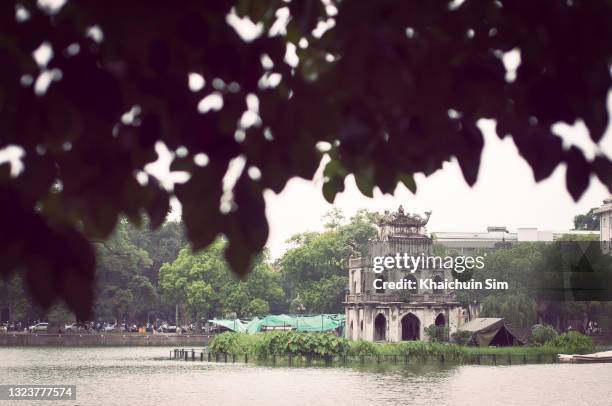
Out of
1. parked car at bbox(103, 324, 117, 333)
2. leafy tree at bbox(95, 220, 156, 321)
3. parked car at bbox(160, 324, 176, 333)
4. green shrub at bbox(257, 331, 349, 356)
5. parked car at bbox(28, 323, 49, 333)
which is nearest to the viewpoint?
green shrub at bbox(257, 331, 349, 356)

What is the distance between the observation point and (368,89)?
293 centimetres

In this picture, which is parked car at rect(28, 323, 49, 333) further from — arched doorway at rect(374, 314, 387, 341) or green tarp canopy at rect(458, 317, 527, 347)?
green tarp canopy at rect(458, 317, 527, 347)

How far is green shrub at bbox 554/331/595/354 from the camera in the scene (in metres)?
49.9

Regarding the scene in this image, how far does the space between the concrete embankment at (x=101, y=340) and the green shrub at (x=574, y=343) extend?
3128 centimetres

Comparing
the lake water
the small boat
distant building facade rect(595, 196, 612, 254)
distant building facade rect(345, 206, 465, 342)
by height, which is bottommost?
the lake water

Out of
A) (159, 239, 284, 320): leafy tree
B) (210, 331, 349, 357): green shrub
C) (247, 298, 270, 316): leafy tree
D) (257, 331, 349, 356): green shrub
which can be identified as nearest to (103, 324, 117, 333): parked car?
(159, 239, 284, 320): leafy tree

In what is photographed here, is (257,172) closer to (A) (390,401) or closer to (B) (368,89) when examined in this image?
(B) (368,89)

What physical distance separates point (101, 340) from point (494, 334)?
33941 millimetres

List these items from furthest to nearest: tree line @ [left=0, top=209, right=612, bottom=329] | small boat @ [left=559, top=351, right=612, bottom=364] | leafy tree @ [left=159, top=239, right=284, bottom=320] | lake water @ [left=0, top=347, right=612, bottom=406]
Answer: leafy tree @ [left=159, top=239, right=284, bottom=320]
tree line @ [left=0, top=209, right=612, bottom=329]
small boat @ [left=559, top=351, right=612, bottom=364]
lake water @ [left=0, top=347, right=612, bottom=406]

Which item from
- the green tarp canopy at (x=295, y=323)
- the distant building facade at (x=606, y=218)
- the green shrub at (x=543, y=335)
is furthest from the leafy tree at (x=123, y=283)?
the distant building facade at (x=606, y=218)

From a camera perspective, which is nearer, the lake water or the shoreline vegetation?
the lake water

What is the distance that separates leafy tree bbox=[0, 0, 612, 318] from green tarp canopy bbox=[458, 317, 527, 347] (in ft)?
158

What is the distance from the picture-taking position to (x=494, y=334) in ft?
167

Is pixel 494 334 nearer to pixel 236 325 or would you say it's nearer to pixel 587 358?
pixel 587 358
